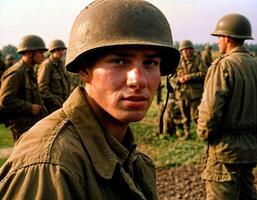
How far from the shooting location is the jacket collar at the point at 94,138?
1.70 metres

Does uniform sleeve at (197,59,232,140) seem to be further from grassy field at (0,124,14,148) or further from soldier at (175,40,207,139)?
grassy field at (0,124,14,148)

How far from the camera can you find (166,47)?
2.03 metres

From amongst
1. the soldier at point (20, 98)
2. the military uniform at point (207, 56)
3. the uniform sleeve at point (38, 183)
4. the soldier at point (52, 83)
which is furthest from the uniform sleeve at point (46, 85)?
the military uniform at point (207, 56)

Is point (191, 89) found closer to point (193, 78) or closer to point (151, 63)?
point (193, 78)

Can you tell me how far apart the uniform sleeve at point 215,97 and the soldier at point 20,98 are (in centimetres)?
295

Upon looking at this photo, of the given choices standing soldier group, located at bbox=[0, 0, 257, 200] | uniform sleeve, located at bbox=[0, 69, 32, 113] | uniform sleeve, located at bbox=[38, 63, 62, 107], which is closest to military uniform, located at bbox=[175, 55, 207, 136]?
uniform sleeve, located at bbox=[38, 63, 62, 107]

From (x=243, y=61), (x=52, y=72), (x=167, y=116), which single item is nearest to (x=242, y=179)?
(x=243, y=61)

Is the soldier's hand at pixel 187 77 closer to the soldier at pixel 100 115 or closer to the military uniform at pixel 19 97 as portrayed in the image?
the military uniform at pixel 19 97

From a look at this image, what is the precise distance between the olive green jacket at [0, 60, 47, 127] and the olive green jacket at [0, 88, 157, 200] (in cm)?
441

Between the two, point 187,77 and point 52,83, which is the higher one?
point 52,83

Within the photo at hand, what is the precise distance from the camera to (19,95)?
6254 mm

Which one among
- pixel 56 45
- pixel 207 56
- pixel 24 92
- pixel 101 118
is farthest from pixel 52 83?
pixel 207 56

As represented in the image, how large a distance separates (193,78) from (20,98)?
5.48 m

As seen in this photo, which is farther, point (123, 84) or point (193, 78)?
point (193, 78)
